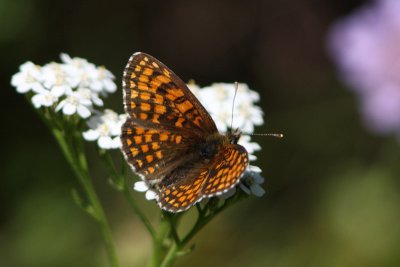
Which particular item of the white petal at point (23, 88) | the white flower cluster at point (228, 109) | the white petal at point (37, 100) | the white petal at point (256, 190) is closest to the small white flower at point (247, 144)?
the white flower cluster at point (228, 109)

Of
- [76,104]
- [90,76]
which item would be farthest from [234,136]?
[90,76]

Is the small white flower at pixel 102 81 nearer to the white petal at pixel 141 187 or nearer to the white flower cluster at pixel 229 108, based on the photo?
the white flower cluster at pixel 229 108

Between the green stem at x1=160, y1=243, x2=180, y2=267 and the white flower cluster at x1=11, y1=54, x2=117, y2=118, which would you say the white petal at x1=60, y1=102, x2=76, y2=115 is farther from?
the green stem at x1=160, y1=243, x2=180, y2=267

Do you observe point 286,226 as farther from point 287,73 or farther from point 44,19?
point 44,19

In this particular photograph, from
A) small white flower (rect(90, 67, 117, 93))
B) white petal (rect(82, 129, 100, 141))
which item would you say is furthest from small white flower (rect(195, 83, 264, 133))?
white petal (rect(82, 129, 100, 141))

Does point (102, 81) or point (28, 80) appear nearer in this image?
point (28, 80)

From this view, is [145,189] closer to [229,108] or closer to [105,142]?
[105,142]
